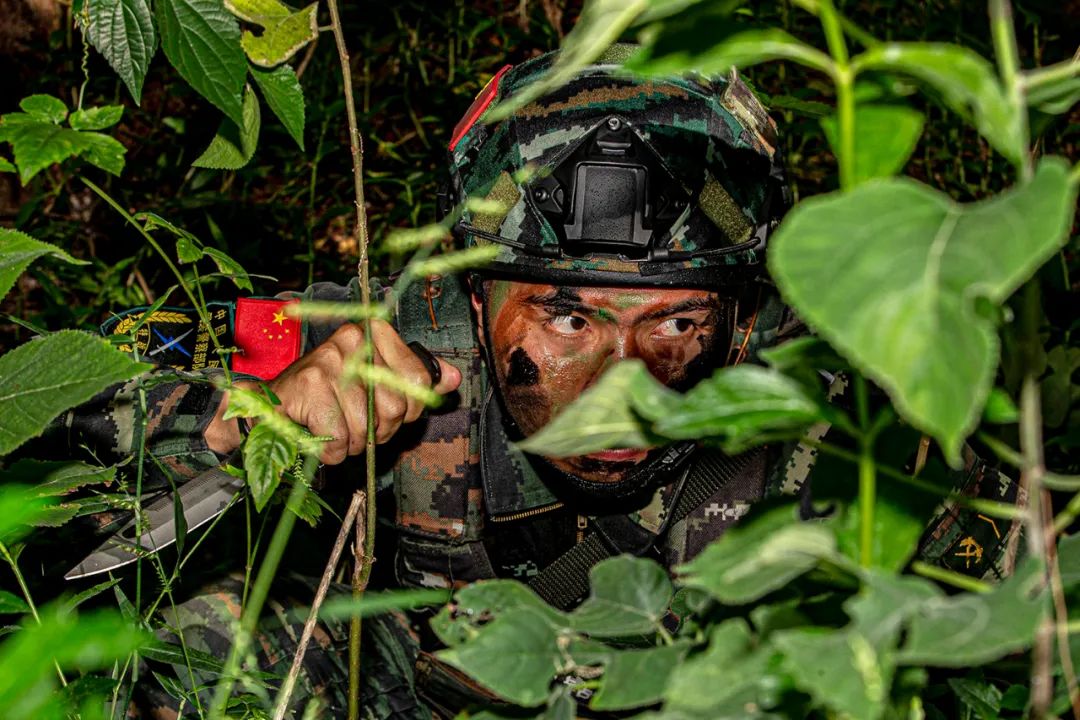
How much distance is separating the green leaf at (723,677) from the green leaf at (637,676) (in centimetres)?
7

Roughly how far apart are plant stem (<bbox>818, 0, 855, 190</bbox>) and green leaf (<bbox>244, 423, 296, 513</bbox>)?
2.48 feet

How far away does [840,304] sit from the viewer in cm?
40

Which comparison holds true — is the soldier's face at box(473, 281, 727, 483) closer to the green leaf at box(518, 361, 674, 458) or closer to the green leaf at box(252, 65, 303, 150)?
the green leaf at box(252, 65, 303, 150)

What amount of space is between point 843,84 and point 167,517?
1459 mm

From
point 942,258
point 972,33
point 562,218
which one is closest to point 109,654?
point 942,258

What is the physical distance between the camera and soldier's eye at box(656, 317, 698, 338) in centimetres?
220

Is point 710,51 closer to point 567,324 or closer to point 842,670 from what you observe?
point 842,670

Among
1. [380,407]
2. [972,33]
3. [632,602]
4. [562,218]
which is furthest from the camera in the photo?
A: [972,33]

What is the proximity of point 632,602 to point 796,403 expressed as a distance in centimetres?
21

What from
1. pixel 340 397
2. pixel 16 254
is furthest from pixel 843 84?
pixel 340 397

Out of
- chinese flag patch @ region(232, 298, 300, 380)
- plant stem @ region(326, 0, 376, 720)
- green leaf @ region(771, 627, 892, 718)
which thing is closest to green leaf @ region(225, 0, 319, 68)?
plant stem @ region(326, 0, 376, 720)

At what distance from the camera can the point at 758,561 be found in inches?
18.2

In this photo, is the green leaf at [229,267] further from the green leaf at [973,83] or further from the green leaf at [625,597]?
the green leaf at [973,83]

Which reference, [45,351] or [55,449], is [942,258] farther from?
[55,449]
